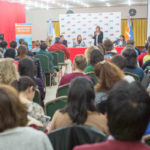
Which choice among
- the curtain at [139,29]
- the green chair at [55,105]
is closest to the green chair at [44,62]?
the green chair at [55,105]

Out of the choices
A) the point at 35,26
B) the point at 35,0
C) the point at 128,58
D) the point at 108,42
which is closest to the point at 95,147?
the point at 128,58

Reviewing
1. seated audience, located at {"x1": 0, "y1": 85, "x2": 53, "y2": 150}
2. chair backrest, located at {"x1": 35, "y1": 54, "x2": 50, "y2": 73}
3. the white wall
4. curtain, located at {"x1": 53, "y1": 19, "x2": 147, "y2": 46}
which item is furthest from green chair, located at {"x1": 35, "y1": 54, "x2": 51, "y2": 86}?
the white wall

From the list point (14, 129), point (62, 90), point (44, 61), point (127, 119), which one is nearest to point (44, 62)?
point (44, 61)

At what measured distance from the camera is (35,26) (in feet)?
73.2

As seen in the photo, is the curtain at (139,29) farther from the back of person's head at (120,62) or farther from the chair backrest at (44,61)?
the back of person's head at (120,62)

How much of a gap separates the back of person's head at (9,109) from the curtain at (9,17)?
40.2 ft

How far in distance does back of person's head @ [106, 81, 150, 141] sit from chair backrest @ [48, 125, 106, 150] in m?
0.44

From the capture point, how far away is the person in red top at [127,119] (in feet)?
3.43

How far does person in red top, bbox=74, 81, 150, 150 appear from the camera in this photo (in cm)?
105

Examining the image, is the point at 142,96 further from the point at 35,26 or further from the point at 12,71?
the point at 35,26

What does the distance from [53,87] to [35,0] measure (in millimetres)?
A: 8491

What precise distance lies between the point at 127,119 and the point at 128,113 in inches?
0.9

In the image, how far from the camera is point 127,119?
1044 mm

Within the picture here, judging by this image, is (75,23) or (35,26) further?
(35,26)
